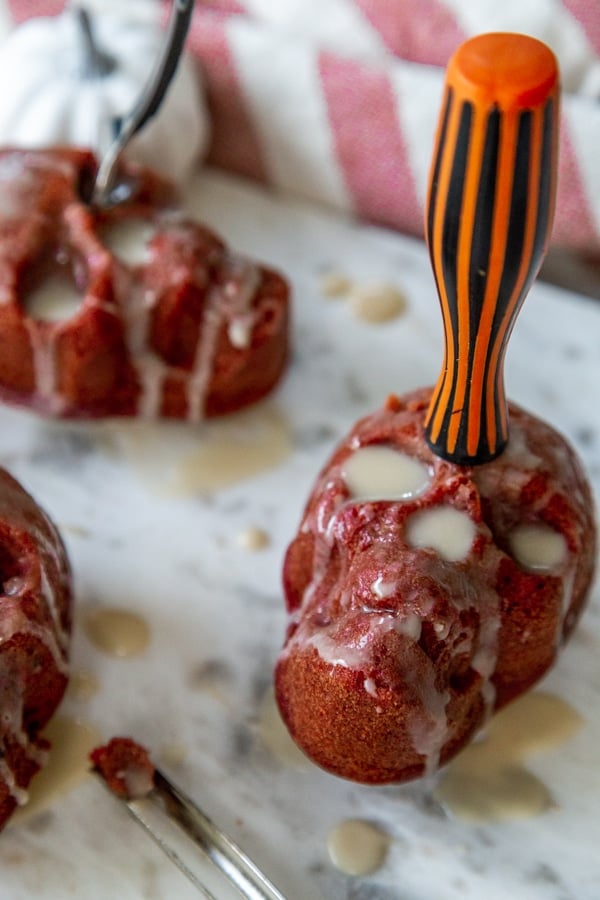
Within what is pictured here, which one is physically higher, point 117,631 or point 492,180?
point 492,180

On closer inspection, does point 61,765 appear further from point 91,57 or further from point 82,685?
point 91,57

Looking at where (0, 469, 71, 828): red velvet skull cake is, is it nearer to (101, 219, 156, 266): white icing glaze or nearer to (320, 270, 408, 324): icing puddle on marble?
(101, 219, 156, 266): white icing glaze

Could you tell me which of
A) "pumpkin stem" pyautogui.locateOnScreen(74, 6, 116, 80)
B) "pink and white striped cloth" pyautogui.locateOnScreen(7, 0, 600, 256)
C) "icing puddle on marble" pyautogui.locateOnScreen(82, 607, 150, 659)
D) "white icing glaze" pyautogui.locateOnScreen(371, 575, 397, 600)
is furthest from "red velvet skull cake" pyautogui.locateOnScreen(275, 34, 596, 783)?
"pumpkin stem" pyautogui.locateOnScreen(74, 6, 116, 80)

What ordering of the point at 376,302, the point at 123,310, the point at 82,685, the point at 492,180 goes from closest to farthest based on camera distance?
the point at 492,180
the point at 82,685
the point at 123,310
the point at 376,302

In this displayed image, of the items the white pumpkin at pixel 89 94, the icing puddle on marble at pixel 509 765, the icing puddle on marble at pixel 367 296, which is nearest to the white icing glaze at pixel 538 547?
the icing puddle on marble at pixel 509 765

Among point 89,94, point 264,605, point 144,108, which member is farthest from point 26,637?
point 89,94

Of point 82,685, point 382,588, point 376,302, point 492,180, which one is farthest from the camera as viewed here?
point 376,302
